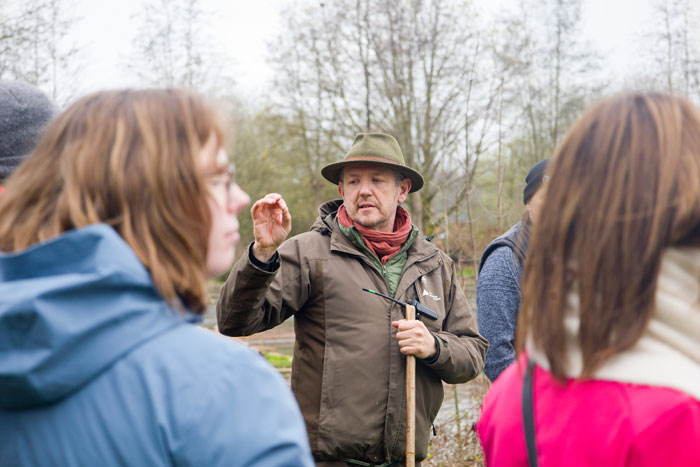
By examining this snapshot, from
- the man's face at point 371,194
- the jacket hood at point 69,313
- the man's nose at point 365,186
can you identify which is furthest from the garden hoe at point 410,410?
the jacket hood at point 69,313

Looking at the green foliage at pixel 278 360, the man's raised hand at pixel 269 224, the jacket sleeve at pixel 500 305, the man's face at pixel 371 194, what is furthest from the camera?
the green foliage at pixel 278 360

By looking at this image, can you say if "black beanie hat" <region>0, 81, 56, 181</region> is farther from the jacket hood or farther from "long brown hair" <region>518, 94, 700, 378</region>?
"long brown hair" <region>518, 94, 700, 378</region>

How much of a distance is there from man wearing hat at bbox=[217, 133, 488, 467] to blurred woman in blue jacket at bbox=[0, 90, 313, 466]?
1614mm

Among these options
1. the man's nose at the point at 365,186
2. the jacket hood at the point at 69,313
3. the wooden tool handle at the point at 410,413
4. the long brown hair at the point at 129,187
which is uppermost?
the long brown hair at the point at 129,187

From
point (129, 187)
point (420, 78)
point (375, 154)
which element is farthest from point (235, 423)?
point (420, 78)

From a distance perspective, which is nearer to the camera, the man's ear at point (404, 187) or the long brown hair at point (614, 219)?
the long brown hair at point (614, 219)

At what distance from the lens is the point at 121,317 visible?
112 cm

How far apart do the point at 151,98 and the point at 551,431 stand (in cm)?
107

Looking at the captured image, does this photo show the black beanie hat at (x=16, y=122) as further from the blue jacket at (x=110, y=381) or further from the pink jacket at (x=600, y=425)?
the pink jacket at (x=600, y=425)

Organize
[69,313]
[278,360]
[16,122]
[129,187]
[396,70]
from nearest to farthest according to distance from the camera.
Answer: [69,313] < [129,187] < [16,122] < [278,360] < [396,70]

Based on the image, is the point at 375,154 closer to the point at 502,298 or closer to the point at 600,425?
the point at 502,298

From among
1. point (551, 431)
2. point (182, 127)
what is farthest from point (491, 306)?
point (182, 127)

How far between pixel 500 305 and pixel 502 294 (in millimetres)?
60

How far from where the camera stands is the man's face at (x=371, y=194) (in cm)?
368
